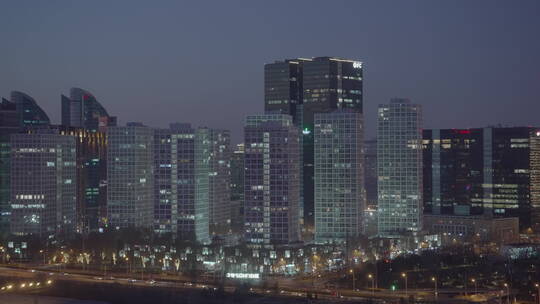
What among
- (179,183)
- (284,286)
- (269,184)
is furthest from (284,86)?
(284,286)

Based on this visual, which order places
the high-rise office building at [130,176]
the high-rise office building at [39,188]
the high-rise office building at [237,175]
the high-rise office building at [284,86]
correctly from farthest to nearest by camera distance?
the high-rise office building at [237,175], the high-rise office building at [284,86], the high-rise office building at [130,176], the high-rise office building at [39,188]

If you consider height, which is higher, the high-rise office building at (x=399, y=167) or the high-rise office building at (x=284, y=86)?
the high-rise office building at (x=284, y=86)

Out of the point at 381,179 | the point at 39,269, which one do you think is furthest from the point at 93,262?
the point at 381,179

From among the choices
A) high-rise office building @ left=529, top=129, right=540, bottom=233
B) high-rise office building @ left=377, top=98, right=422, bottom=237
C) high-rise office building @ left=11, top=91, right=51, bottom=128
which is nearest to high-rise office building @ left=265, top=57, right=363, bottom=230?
high-rise office building @ left=377, top=98, right=422, bottom=237

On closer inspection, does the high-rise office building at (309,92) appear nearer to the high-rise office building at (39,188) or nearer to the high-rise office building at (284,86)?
the high-rise office building at (284,86)

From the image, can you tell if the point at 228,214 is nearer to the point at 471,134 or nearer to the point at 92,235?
the point at 92,235

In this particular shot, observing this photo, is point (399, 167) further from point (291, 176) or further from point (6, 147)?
point (6, 147)

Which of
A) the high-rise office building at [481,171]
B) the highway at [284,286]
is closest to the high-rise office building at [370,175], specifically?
the high-rise office building at [481,171]
